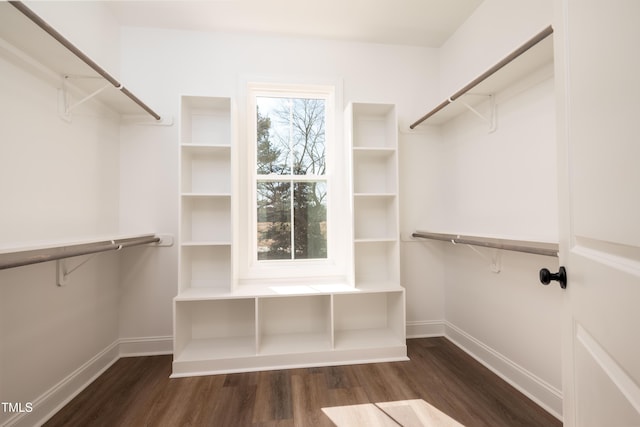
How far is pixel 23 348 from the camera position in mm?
1460

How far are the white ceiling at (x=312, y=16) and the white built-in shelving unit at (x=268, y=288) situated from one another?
0.70 meters

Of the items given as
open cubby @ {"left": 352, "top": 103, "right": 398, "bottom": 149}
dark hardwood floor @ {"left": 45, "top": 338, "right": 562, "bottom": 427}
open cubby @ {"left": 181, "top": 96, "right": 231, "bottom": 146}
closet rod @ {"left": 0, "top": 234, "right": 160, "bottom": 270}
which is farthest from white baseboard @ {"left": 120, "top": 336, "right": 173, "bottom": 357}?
open cubby @ {"left": 352, "top": 103, "right": 398, "bottom": 149}

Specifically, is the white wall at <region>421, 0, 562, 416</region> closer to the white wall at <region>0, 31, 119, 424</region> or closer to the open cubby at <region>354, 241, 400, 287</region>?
the open cubby at <region>354, 241, 400, 287</region>

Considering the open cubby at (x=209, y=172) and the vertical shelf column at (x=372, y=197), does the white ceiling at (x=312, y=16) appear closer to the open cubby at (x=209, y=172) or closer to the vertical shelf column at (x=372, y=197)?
the vertical shelf column at (x=372, y=197)

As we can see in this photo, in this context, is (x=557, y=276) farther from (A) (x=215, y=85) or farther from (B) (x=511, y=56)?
(A) (x=215, y=85)

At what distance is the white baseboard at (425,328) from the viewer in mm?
2637

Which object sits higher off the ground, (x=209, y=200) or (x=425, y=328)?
(x=209, y=200)

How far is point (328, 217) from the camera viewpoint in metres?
2.62

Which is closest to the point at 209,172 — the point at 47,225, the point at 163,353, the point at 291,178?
the point at 291,178

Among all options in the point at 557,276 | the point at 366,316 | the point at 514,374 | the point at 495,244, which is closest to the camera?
the point at 557,276

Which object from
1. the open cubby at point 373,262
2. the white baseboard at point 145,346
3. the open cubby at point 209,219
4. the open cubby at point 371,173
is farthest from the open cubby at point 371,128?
the white baseboard at point 145,346

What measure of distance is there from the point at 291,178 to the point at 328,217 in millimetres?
499

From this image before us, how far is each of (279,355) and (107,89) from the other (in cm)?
224

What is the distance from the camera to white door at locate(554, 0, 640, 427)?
519 millimetres
